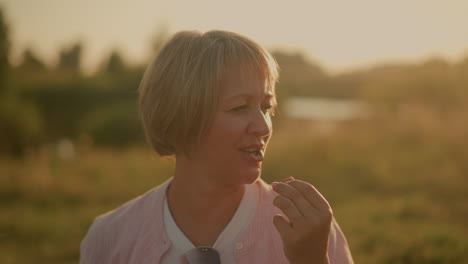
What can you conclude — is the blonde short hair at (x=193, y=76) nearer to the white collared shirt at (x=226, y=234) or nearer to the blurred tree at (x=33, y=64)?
the white collared shirt at (x=226, y=234)

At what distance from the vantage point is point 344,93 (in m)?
37.8

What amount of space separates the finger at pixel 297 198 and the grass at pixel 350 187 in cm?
Answer: 280

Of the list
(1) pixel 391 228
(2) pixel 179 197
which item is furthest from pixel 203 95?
(1) pixel 391 228

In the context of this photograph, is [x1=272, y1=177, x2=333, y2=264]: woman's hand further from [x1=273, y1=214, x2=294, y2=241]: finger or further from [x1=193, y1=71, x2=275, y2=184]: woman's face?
[x1=193, y1=71, x2=275, y2=184]: woman's face

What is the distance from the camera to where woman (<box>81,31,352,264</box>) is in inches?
77.7

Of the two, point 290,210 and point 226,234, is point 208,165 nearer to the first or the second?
point 226,234

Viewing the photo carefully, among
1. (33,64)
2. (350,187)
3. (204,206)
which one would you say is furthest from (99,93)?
(204,206)

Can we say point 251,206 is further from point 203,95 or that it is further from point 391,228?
point 391,228

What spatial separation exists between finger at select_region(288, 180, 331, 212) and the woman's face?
282 millimetres

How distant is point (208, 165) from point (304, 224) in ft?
1.83

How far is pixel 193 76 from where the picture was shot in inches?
78.2

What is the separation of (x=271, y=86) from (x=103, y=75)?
89.9 ft

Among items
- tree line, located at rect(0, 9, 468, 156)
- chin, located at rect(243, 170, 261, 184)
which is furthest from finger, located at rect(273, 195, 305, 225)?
tree line, located at rect(0, 9, 468, 156)

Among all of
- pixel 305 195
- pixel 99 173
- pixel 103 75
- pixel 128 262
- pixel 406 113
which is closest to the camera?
pixel 305 195
